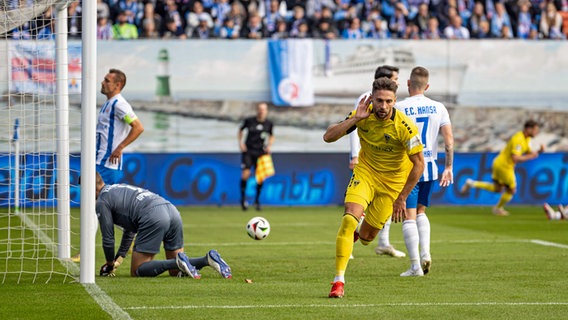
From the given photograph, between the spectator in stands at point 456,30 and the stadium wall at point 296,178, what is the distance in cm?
362

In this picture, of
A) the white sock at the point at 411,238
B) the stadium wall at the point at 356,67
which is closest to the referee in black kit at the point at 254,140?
the stadium wall at the point at 356,67

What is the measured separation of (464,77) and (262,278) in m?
18.1

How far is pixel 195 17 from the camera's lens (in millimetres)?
27719

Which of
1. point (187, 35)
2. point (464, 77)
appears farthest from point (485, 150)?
point (187, 35)

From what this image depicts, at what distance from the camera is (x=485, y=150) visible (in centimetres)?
2795

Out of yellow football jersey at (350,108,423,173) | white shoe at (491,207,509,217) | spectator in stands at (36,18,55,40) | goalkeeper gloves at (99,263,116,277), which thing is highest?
spectator in stands at (36,18,55,40)

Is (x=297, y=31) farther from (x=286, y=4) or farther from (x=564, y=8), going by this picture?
(x=564, y=8)

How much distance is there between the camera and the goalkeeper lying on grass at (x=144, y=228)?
10.8 metres

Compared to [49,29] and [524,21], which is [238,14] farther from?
[49,29]

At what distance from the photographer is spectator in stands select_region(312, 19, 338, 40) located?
28.0m

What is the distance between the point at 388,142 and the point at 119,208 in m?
2.89

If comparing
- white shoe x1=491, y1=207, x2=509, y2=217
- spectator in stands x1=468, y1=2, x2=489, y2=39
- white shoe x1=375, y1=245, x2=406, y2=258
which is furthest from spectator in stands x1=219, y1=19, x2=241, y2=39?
white shoe x1=375, y1=245, x2=406, y2=258

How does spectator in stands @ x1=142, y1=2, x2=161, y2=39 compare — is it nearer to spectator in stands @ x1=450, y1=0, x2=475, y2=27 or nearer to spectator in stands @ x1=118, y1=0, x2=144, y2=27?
spectator in stands @ x1=118, y1=0, x2=144, y2=27

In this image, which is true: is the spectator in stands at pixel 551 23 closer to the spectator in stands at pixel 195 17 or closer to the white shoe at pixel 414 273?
the spectator in stands at pixel 195 17
